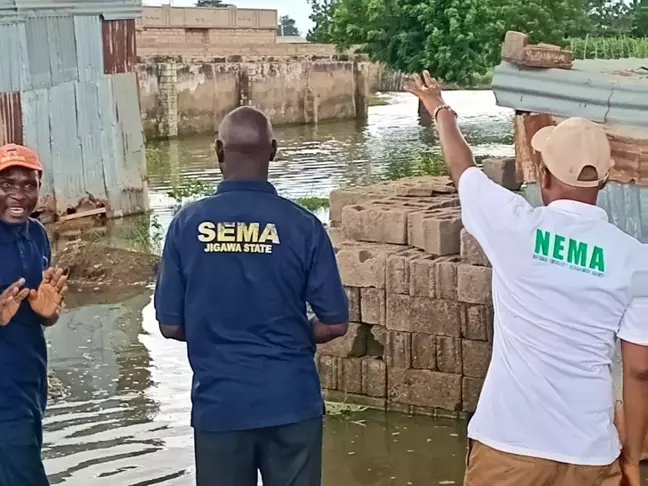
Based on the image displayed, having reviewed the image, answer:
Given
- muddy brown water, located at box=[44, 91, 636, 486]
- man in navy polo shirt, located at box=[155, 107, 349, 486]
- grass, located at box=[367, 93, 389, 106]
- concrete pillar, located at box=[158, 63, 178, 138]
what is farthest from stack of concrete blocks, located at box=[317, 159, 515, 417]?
grass, located at box=[367, 93, 389, 106]

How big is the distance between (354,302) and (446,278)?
2.55 ft

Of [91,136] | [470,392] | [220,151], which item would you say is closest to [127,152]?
[91,136]

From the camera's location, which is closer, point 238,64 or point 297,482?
point 297,482

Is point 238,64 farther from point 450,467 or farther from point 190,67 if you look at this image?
point 450,467

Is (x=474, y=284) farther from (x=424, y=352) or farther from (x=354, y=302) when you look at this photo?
(x=354, y=302)

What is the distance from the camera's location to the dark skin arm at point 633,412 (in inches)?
131

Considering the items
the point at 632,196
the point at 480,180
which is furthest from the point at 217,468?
the point at 632,196

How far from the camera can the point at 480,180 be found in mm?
3379

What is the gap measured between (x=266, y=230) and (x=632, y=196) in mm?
3073

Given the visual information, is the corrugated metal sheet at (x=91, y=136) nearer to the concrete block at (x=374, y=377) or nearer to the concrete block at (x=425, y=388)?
the concrete block at (x=374, y=377)

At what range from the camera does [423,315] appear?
7.13 m

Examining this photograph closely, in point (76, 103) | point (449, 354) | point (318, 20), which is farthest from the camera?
point (318, 20)

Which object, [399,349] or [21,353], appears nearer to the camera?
[21,353]

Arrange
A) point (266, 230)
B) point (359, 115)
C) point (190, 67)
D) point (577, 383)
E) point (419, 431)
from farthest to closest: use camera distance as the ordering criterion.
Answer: point (359, 115), point (190, 67), point (419, 431), point (266, 230), point (577, 383)
